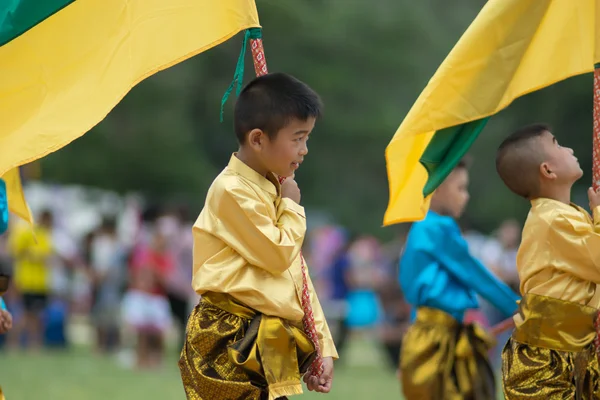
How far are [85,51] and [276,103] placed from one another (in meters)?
1.09

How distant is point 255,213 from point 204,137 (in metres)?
29.0

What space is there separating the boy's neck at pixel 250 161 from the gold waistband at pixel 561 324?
1.35m

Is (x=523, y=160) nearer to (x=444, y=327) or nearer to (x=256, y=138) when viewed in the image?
(x=256, y=138)

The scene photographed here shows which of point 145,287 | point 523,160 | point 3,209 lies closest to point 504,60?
point 523,160

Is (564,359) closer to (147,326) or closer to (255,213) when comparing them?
(255,213)

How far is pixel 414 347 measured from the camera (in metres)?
7.32

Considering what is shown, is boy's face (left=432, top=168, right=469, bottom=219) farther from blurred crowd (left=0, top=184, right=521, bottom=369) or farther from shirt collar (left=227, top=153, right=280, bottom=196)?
blurred crowd (left=0, top=184, right=521, bottom=369)

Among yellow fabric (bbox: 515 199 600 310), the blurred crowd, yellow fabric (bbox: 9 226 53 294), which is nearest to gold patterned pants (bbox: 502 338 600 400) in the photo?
yellow fabric (bbox: 515 199 600 310)

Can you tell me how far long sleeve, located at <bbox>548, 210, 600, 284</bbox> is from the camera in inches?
204

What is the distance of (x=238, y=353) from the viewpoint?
4.95 m

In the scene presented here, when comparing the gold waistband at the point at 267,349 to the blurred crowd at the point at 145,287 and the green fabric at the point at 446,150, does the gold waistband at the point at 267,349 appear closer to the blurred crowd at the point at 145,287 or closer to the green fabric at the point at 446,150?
the green fabric at the point at 446,150

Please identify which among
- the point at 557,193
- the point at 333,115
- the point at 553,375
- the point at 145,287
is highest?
the point at 557,193

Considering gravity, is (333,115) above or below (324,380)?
below

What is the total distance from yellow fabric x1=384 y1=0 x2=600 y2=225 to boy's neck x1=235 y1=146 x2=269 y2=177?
842 millimetres
